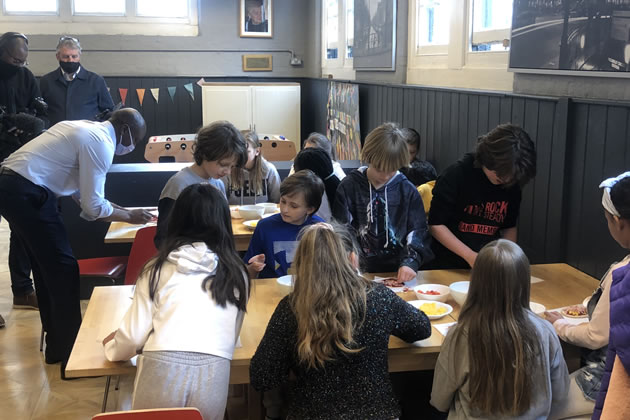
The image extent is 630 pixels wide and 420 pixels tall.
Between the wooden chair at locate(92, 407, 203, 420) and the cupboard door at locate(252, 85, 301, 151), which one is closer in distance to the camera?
the wooden chair at locate(92, 407, 203, 420)

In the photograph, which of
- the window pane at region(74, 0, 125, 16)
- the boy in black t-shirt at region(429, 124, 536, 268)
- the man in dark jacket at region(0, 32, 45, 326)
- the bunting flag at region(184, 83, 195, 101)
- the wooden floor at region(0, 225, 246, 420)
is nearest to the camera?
the boy in black t-shirt at region(429, 124, 536, 268)

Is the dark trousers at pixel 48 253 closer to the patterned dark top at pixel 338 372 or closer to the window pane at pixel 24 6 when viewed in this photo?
the patterned dark top at pixel 338 372

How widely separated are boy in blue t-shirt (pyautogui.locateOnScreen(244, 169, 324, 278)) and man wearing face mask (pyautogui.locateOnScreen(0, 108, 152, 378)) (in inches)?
37.2

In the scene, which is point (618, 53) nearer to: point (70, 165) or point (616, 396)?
point (616, 396)

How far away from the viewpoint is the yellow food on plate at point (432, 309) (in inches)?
93.0

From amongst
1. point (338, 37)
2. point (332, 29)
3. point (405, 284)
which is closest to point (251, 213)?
point (405, 284)

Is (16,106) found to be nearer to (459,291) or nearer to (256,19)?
(459,291)

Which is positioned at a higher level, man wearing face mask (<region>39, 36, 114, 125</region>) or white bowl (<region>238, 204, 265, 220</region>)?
man wearing face mask (<region>39, 36, 114, 125</region>)

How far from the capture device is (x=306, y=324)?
1884 millimetres

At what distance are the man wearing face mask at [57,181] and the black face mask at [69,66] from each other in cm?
260

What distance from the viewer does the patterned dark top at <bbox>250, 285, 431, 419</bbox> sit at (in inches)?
75.7

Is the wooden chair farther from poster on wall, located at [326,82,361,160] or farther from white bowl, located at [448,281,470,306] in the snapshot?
poster on wall, located at [326,82,361,160]

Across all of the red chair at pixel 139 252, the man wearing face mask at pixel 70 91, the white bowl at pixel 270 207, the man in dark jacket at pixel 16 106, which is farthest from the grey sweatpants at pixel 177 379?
the man wearing face mask at pixel 70 91

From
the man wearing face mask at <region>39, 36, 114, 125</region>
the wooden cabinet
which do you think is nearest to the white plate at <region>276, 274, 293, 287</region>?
the man wearing face mask at <region>39, 36, 114, 125</region>
